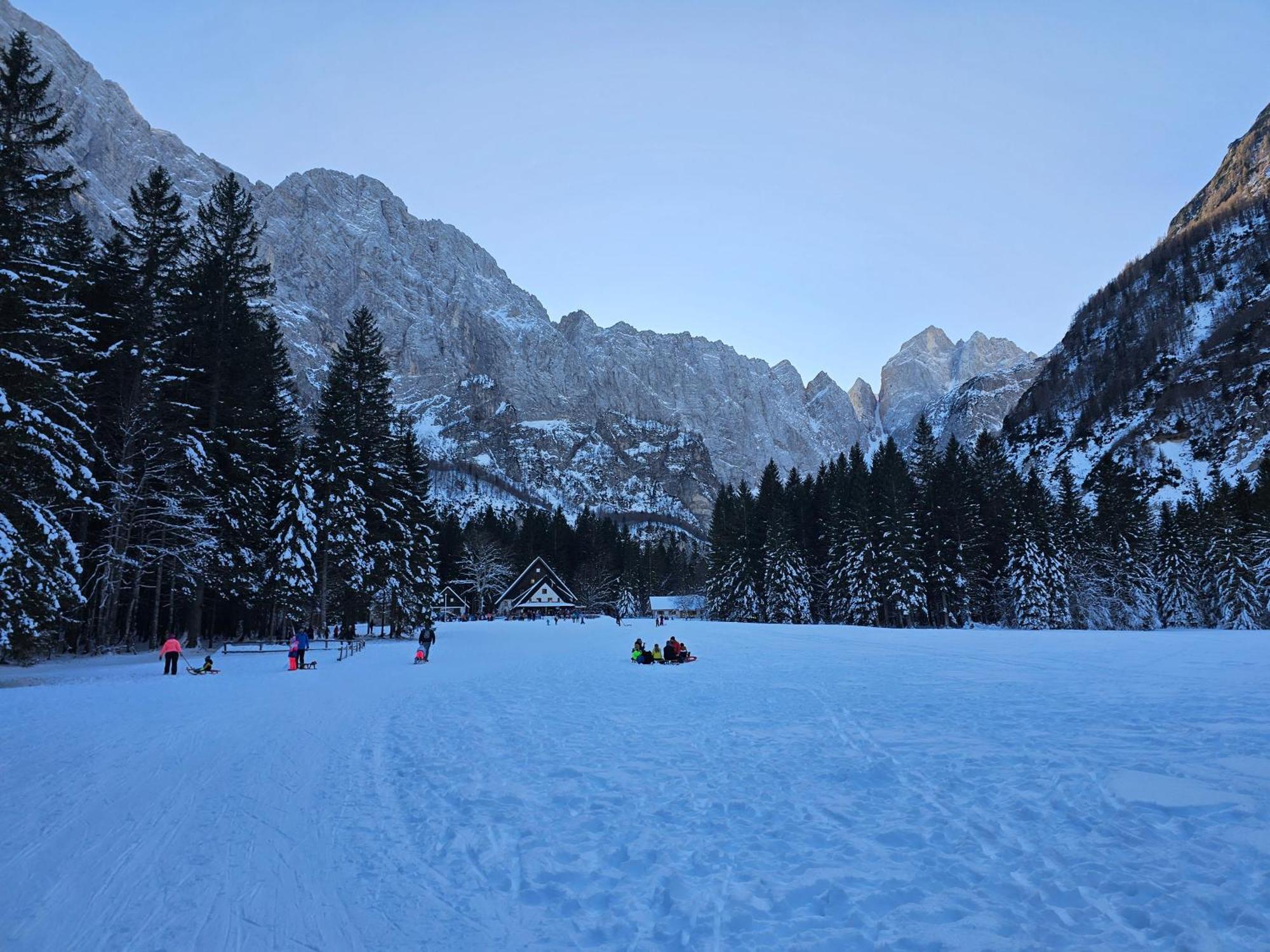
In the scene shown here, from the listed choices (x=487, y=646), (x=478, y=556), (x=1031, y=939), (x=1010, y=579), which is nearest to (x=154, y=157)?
(x=478, y=556)

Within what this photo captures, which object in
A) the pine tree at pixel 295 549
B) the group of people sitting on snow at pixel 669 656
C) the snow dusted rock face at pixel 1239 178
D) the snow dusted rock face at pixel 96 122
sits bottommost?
the group of people sitting on snow at pixel 669 656

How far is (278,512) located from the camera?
3306cm

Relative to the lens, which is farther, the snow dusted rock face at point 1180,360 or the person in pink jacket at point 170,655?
the snow dusted rock face at point 1180,360

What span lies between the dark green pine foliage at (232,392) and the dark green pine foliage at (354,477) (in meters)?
2.61

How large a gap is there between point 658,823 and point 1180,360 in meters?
127

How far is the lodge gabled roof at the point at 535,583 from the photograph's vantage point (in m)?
90.9

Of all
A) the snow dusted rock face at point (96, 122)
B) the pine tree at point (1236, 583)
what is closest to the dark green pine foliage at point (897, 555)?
the pine tree at point (1236, 583)

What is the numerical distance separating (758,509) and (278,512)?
51174 millimetres

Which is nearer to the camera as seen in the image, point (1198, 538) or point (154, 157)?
point (1198, 538)

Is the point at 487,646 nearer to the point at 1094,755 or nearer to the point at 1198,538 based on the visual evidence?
the point at 1094,755

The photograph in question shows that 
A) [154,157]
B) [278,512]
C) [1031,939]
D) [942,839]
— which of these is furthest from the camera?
[154,157]

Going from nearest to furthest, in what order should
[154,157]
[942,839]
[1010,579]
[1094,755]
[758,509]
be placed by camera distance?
1. [942,839]
2. [1094,755]
3. [1010,579]
4. [758,509]
5. [154,157]

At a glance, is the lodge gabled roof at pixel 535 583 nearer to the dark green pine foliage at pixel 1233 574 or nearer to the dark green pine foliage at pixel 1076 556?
the dark green pine foliage at pixel 1076 556

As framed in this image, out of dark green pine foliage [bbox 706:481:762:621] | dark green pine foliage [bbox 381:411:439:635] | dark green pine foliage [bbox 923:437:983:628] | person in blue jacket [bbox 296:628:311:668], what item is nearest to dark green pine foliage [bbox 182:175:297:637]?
person in blue jacket [bbox 296:628:311:668]
